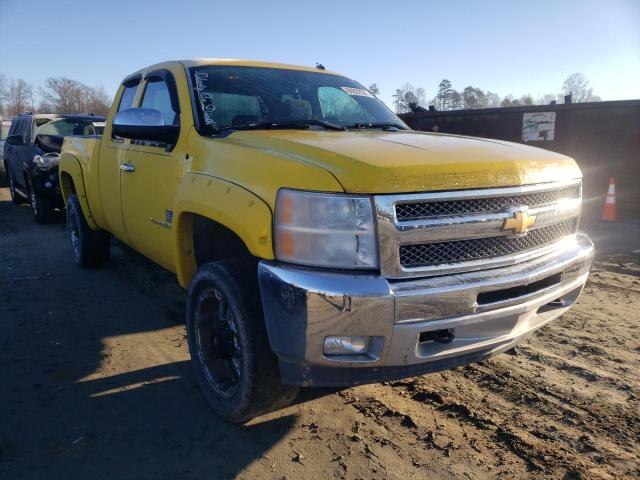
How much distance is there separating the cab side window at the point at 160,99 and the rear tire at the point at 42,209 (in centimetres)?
567

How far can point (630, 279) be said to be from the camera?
5320mm

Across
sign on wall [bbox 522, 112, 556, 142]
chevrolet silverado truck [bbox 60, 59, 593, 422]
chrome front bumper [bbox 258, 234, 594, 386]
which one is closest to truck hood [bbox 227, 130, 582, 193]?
chevrolet silverado truck [bbox 60, 59, 593, 422]

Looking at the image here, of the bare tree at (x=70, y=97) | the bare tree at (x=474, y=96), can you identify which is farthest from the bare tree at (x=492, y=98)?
the bare tree at (x=70, y=97)

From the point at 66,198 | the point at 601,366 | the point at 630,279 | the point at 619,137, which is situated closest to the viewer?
the point at 601,366

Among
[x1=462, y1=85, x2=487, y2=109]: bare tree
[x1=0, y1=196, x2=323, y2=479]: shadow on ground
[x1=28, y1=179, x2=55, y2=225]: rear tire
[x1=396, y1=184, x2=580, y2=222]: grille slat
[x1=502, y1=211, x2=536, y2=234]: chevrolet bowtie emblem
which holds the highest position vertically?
[x1=462, y1=85, x2=487, y2=109]: bare tree

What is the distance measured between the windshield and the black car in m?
5.75

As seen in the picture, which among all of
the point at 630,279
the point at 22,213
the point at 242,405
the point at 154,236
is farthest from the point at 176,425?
the point at 22,213

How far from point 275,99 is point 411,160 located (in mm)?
1570

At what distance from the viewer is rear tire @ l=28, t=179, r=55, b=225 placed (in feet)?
28.9

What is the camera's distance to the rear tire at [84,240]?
552 centimetres

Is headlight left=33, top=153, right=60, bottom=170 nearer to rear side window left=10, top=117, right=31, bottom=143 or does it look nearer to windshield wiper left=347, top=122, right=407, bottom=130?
rear side window left=10, top=117, right=31, bottom=143

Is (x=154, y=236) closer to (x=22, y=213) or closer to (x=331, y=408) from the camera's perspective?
(x=331, y=408)

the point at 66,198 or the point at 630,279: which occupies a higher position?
the point at 66,198

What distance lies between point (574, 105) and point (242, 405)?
1019 centimetres
